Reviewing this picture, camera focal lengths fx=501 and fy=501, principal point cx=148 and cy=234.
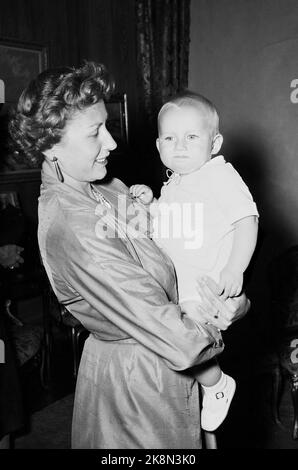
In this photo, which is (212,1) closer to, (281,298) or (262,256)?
(262,256)

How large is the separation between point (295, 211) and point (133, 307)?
3.77m

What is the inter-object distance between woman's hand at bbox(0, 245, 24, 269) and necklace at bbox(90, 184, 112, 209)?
2.18m

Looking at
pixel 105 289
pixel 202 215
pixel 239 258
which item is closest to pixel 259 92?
pixel 202 215

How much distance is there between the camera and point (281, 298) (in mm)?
4102

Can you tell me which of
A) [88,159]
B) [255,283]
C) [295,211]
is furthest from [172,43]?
[88,159]

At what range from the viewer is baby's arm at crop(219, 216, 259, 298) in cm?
175

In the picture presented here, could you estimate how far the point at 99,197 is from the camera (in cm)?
188

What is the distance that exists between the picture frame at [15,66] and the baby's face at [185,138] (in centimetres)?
270

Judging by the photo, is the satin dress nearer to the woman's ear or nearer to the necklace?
the necklace

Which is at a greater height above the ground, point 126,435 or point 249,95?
point 249,95

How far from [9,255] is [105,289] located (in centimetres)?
259

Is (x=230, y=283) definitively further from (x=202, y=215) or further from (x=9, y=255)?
(x=9, y=255)

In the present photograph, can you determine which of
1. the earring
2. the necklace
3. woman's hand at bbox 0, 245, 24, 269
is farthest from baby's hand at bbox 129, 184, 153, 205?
woman's hand at bbox 0, 245, 24, 269
